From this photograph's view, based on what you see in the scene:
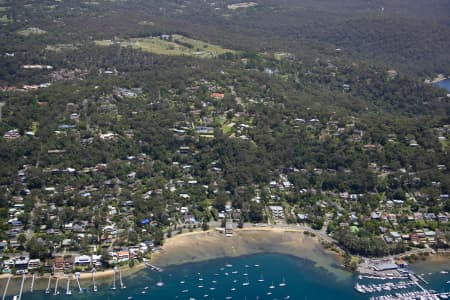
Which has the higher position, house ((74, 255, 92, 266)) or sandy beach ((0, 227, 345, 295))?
house ((74, 255, 92, 266))

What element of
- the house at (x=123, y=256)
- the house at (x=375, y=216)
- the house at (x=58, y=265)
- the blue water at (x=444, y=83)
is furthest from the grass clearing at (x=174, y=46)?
the house at (x=58, y=265)

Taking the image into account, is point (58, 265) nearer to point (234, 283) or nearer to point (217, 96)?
point (234, 283)

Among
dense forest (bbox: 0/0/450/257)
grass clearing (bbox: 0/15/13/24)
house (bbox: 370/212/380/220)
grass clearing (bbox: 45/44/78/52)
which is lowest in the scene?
house (bbox: 370/212/380/220)

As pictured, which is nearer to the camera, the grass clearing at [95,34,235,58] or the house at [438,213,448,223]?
the house at [438,213,448,223]

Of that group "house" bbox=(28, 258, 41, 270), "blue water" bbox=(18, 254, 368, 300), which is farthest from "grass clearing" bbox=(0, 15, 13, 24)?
"blue water" bbox=(18, 254, 368, 300)

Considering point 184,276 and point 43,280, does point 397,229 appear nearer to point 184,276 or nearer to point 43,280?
point 184,276

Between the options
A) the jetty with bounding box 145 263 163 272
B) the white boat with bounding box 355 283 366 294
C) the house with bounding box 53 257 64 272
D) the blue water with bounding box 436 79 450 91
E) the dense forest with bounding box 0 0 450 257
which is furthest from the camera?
the blue water with bounding box 436 79 450 91

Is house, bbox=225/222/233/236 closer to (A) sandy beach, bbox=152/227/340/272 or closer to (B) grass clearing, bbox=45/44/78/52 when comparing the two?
(A) sandy beach, bbox=152/227/340/272

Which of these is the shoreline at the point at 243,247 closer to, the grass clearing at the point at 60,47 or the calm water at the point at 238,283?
the calm water at the point at 238,283

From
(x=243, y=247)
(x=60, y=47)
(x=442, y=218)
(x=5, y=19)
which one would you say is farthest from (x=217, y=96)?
(x=5, y=19)

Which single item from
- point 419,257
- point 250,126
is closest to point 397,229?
point 419,257
